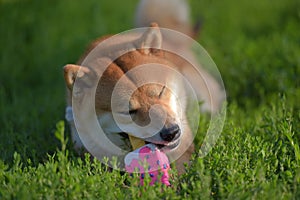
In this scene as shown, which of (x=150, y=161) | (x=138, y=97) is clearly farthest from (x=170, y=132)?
(x=138, y=97)

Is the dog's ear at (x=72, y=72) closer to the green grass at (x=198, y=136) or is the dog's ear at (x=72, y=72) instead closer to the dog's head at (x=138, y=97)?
the dog's head at (x=138, y=97)

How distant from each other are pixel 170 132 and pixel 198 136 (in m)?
0.96

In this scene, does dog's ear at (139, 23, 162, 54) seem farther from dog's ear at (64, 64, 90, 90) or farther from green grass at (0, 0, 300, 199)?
green grass at (0, 0, 300, 199)

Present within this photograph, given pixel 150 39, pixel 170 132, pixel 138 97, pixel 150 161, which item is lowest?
pixel 150 161

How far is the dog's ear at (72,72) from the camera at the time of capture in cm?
397

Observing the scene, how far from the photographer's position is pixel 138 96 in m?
3.94

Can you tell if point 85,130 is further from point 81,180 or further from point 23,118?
point 23,118

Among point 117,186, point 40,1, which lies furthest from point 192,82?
Result: point 40,1

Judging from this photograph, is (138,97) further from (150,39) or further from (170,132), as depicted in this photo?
(150,39)

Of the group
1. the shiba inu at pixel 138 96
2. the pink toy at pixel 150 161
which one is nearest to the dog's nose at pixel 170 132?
the shiba inu at pixel 138 96

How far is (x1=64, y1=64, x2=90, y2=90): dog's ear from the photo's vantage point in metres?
3.97

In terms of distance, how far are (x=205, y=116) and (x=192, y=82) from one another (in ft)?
1.36

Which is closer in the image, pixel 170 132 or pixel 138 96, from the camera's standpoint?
pixel 170 132

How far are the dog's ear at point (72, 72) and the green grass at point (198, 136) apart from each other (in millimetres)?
473
